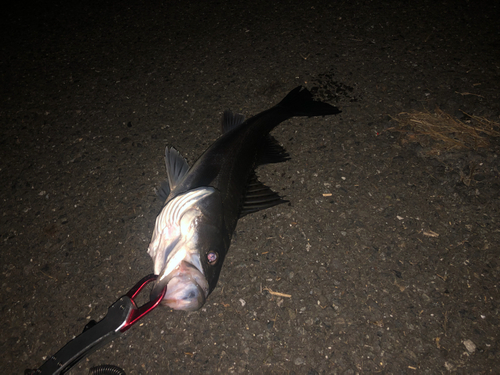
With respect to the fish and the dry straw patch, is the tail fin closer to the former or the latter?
the fish

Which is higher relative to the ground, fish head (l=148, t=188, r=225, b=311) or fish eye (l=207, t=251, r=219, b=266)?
fish head (l=148, t=188, r=225, b=311)

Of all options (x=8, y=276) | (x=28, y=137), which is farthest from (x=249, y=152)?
(x=28, y=137)

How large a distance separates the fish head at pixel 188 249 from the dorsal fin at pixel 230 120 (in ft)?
3.29

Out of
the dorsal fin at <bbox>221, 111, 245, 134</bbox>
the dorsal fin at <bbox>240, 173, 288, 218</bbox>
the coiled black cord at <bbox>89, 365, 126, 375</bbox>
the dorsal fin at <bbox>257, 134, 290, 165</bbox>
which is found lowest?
the coiled black cord at <bbox>89, 365, 126, 375</bbox>

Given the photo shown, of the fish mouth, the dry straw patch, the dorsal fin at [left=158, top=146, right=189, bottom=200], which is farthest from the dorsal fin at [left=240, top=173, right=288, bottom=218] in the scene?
the dry straw patch

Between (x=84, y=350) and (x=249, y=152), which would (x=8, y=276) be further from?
(x=249, y=152)

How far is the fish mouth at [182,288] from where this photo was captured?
1.80 m

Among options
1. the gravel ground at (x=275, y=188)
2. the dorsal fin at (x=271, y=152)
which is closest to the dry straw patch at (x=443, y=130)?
the gravel ground at (x=275, y=188)

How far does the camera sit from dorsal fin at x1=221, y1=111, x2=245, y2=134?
3.12 meters

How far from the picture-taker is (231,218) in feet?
7.81

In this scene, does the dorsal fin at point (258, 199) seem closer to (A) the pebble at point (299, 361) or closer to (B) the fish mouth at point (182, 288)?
(B) the fish mouth at point (182, 288)

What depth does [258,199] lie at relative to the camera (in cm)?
254

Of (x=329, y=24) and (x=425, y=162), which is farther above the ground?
(x=329, y=24)

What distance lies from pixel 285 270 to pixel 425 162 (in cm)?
182
